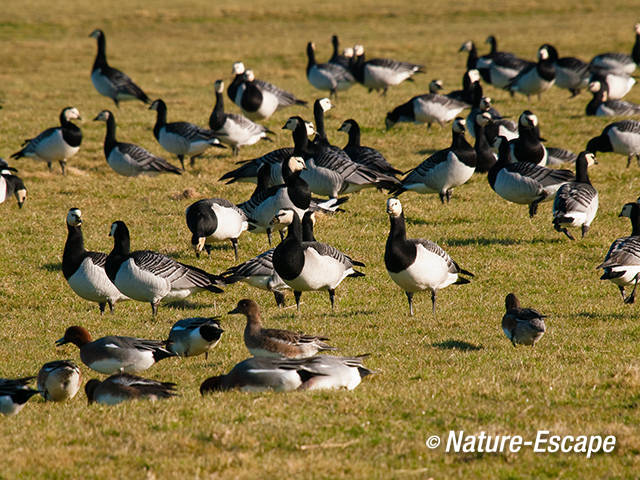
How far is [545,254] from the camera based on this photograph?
1728 centimetres

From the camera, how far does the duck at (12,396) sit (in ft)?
31.3

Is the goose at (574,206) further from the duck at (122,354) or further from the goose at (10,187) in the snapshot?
the goose at (10,187)

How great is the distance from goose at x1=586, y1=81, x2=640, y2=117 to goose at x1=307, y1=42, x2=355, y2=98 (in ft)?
31.8

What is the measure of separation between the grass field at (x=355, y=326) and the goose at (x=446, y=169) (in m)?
0.63

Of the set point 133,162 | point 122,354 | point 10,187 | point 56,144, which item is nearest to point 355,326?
point 122,354

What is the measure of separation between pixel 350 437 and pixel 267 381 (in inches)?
63.0

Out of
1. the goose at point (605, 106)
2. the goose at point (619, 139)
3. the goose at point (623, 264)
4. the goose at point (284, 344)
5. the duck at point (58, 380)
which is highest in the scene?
the goose at point (605, 106)

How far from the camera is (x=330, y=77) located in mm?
33906

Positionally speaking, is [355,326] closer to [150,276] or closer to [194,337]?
[194,337]

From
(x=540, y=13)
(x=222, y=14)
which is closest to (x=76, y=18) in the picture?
(x=222, y=14)

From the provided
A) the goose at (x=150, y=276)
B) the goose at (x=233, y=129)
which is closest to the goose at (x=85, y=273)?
the goose at (x=150, y=276)

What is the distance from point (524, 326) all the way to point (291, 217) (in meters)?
4.56

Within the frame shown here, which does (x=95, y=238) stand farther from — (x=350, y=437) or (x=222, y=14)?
(x=222, y=14)

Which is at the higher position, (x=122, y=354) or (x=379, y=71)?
(x=379, y=71)
